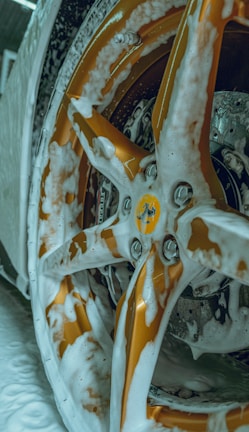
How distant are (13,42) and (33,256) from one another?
5.05ft

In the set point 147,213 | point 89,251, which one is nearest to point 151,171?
point 147,213

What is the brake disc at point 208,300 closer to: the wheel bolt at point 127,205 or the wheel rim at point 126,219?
the wheel rim at point 126,219

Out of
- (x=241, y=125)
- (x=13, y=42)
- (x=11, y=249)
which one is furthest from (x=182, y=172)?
(x=13, y=42)

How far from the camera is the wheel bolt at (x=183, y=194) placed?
65cm

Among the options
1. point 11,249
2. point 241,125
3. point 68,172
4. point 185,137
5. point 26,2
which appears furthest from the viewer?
point 26,2

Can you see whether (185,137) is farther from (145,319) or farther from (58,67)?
(58,67)

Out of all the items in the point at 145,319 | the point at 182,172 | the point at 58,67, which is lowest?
the point at 145,319

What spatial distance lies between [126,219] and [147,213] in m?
0.08

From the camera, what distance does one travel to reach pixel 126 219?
0.79 metres

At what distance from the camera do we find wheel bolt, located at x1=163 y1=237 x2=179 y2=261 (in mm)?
663

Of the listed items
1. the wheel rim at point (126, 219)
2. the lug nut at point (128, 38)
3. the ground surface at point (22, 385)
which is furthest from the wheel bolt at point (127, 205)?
the ground surface at point (22, 385)

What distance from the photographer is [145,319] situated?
2.17ft

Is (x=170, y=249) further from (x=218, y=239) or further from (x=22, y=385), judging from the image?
(x=22, y=385)

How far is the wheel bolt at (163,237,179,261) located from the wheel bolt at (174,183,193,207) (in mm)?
57
